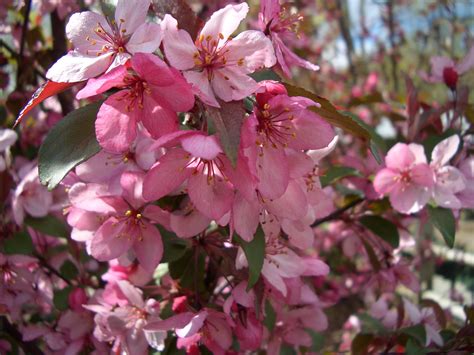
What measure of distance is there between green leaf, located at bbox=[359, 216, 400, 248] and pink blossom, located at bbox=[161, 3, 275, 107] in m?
0.77

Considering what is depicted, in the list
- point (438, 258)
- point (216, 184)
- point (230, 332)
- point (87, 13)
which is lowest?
point (438, 258)

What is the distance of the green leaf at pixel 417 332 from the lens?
1289 millimetres

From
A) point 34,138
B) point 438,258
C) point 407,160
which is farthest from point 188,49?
point 438,258

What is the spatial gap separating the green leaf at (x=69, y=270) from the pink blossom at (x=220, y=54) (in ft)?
2.67

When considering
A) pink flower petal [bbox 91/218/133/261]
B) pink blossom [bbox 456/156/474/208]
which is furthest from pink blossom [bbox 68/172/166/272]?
pink blossom [bbox 456/156/474/208]

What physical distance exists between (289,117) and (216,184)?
0.15 metres

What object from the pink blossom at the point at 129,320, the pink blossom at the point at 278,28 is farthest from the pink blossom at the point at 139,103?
the pink blossom at the point at 129,320

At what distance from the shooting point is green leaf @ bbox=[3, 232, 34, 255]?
1.20 meters

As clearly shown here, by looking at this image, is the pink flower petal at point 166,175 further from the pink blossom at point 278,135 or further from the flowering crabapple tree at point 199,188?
the pink blossom at point 278,135

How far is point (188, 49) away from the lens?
2.52 ft

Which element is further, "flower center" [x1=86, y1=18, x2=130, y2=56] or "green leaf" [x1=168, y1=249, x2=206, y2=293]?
"green leaf" [x1=168, y1=249, x2=206, y2=293]

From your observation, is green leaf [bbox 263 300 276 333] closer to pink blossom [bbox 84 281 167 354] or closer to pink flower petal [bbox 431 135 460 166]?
pink blossom [bbox 84 281 167 354]

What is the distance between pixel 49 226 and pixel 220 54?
2.46 feet

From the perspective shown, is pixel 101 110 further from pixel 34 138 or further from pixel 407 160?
pixel 34 138
